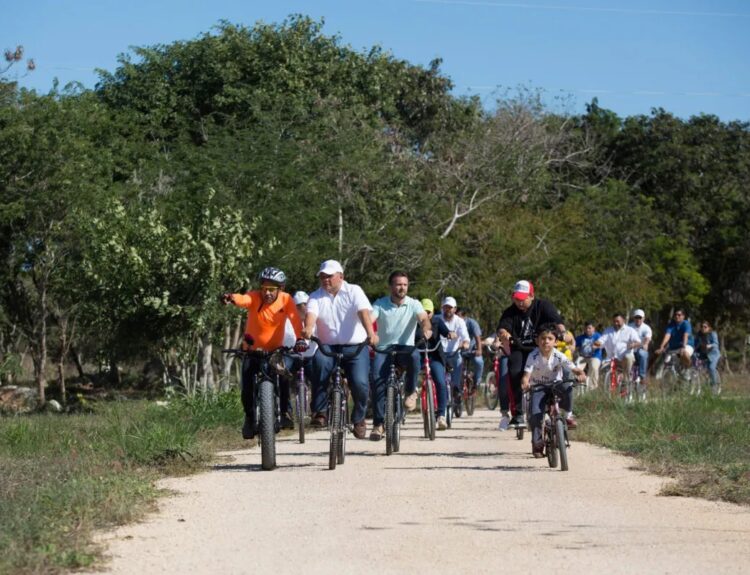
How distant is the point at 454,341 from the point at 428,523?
38.4 ft

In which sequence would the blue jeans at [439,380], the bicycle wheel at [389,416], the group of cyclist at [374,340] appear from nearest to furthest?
→ 1. the group of cyclist at [374,340]
2. the bicycle wheel at [389,416]
3. the blue jeans at [439,380]

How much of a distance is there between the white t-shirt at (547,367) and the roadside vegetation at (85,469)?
122 inches

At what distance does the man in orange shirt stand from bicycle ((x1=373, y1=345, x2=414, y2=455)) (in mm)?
1314

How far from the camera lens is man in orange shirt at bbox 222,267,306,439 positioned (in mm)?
12859

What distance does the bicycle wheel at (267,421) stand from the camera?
1238 centimetres

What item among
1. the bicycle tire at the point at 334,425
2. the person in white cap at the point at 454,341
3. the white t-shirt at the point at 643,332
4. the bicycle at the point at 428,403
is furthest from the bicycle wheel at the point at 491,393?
the bicycle tire at the point at 334,425

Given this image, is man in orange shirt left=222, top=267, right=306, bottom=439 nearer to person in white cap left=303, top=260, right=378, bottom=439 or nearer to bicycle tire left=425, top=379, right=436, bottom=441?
person in white cap left=303, top=260, right=378, bottom=439

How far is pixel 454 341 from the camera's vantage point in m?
20.8

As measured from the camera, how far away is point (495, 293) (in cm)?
3922

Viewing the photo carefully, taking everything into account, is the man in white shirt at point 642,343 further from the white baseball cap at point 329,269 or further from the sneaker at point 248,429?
the sneaker at point 248,429

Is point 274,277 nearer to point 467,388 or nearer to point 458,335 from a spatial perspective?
point 458,335

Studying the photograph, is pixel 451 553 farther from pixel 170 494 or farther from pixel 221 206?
pixel 221 206

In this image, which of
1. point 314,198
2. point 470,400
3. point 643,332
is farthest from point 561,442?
point 314,198

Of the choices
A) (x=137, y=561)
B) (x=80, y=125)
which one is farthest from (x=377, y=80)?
(x=137, y=561)
